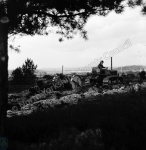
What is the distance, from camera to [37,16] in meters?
7.94

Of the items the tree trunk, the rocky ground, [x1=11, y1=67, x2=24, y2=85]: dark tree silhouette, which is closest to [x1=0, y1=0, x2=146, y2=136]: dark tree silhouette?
the tree trunk

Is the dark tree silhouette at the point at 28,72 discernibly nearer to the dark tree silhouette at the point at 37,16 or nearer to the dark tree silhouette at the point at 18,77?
the dark tree silhouette at the point at 18,77

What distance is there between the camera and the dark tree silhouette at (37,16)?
6.54 metres

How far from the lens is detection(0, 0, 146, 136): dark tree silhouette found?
6.54 meters

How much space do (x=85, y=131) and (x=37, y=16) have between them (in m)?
3.42

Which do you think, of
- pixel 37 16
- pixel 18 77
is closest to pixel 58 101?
pixel 37 16

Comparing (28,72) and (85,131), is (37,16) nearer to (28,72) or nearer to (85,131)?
(85,131)

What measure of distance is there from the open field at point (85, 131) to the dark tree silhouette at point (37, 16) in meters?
0.71

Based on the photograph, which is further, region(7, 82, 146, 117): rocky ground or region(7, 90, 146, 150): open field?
region(7, 82, 146, 117): rocky ground

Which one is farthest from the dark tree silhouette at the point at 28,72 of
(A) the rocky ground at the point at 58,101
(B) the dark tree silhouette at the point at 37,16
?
(B) the dark tree silhouette at the point at 37,16

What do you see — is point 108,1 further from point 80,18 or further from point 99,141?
point 99,141

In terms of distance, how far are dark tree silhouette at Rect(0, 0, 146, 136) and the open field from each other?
0.71 m

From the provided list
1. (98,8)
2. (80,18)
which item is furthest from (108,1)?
(80,18)

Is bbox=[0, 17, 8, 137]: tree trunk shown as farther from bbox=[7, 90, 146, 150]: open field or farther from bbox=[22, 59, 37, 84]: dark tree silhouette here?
bbox=[22, 59, 37, 84]: dark tree silhouette
